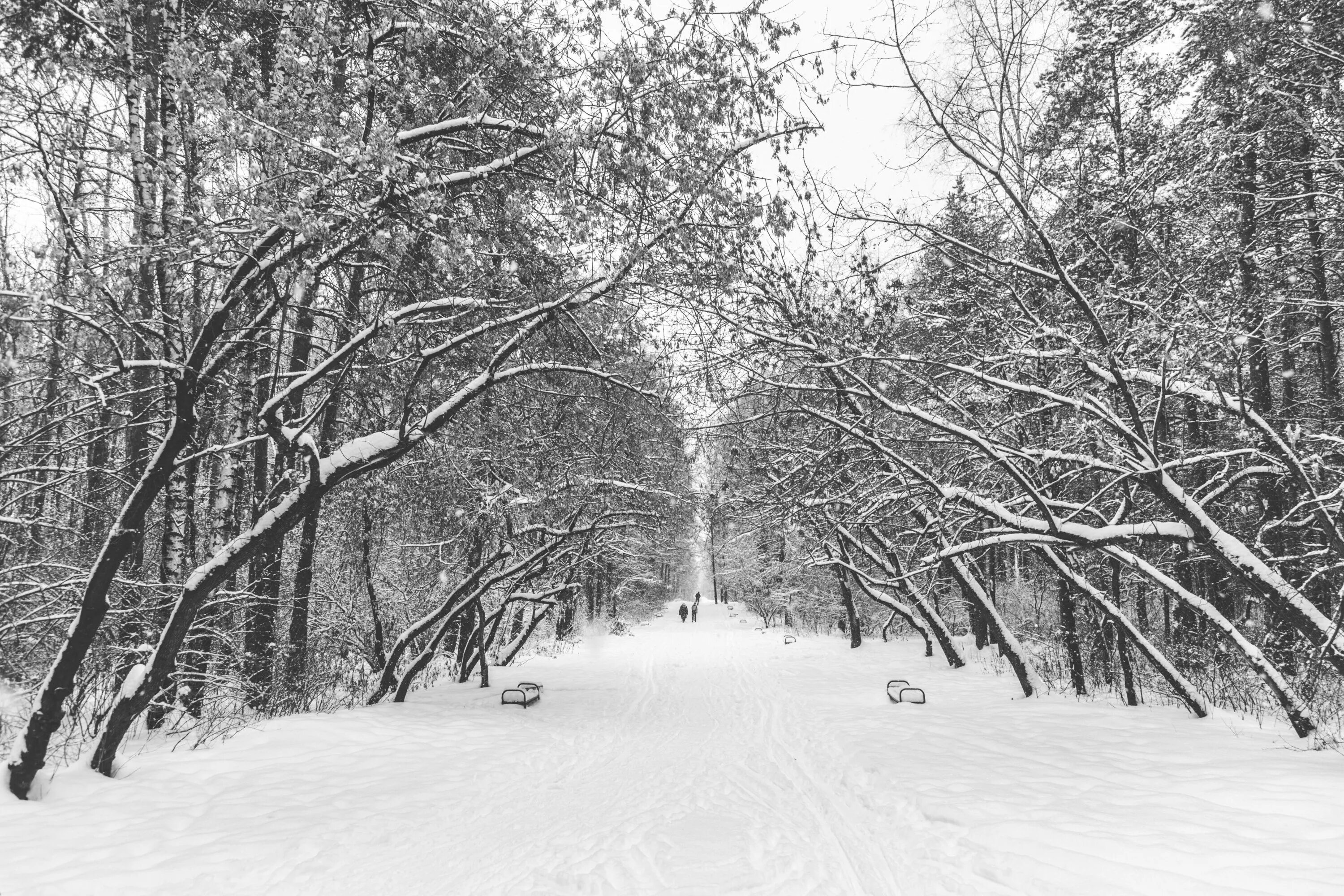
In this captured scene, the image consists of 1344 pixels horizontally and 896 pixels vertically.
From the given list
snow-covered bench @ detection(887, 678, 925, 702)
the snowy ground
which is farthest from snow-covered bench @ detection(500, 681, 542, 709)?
snow-covered bench @ detection(887, 678, 925, 702)

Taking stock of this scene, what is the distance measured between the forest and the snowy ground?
952 millimetres

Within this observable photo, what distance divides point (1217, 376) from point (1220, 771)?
11.3 ft

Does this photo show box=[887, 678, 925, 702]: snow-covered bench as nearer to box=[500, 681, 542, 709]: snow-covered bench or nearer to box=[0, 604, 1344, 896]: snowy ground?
box=[0, 604, 1344, 896]: snowy ground

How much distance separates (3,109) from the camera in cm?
452

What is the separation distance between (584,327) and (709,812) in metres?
5.45

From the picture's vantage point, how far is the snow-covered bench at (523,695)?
31.6 feet

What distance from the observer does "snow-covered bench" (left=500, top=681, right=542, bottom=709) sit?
9633 mm

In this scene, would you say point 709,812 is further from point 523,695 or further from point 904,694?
point 904,694

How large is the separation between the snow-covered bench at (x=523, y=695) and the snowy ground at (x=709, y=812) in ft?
3.81

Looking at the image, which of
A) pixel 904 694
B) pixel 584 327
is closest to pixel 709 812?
pixel 584 327

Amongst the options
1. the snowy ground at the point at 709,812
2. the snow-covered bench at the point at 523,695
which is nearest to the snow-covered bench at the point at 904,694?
the snowy ground at the point at 709,812

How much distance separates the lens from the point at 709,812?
5.27m

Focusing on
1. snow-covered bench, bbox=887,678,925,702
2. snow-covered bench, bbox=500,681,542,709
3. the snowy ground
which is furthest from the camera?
snow-covered bench, bbox=500,681,542,709

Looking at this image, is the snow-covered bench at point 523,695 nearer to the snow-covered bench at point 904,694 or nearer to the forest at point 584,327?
the forest at point 584,327
